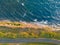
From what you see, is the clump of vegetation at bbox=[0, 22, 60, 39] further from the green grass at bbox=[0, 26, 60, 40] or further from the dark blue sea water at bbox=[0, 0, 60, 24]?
the dark blue sea water at bbox=[0, 0, 60, 24]

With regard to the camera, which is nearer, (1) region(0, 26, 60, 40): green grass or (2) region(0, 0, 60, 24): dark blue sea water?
(1) region(0, 26, 60, 40): green grass

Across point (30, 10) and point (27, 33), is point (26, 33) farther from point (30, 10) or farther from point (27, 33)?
point (30, 10)

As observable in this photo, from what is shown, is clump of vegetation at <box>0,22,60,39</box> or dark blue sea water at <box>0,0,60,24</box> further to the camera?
dark blue sea water at <box>0,0,60,24</box>

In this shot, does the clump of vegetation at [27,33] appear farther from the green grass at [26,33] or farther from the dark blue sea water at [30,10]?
the dark blue sea water at [30,10]

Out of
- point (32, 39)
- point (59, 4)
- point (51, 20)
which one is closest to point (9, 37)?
point (32, 39)

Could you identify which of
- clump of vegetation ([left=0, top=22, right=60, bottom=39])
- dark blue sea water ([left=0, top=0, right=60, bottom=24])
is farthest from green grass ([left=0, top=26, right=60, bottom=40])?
dark blue sea water ([left=0, top=0, right=60, bottom=24])

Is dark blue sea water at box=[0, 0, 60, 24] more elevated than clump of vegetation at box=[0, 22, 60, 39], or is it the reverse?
dark blue sea water at box=[0, 0, 60, 24]

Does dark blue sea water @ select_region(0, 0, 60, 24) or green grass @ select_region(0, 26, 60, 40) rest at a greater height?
dark blue sea water @ select_region(0, 0, 60, 24)

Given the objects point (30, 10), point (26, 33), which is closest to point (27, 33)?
point (26, 33)

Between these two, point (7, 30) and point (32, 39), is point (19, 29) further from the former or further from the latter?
point (32, 39)
